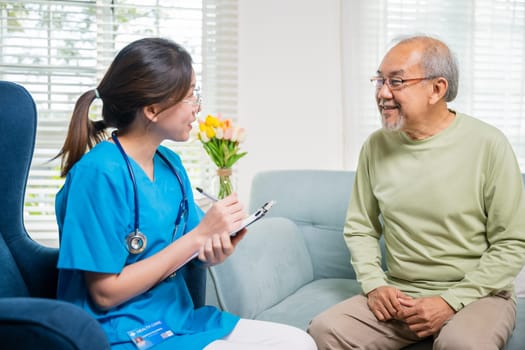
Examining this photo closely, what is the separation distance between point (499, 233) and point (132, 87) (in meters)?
1.11

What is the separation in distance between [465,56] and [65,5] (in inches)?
76.4

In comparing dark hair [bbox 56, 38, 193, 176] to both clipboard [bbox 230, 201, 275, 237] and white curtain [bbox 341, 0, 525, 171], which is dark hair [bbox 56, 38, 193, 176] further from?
white curtain [bbox 341, 0, 525, 171]

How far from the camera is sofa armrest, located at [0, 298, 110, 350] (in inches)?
38.7

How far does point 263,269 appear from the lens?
6.48ft

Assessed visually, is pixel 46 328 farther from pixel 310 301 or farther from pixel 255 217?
pixel 310 301

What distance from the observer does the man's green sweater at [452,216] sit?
1.70 m

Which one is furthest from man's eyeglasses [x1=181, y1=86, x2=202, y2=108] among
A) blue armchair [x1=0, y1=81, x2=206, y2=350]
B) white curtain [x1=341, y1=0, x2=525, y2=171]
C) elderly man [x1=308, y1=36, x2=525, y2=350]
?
white curtain [x1=341, y1=0, x2=525, y2=171]

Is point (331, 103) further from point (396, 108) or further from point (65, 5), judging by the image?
point (65, 5)

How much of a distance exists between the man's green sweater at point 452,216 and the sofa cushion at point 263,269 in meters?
0.31

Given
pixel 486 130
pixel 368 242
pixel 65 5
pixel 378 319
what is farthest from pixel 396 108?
pixel 65 5

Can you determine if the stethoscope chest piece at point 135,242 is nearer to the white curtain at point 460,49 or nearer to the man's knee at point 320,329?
the man's knee at point 320,329

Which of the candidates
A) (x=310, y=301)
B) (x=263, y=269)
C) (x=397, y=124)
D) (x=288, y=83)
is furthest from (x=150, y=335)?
(x=288, y=83)

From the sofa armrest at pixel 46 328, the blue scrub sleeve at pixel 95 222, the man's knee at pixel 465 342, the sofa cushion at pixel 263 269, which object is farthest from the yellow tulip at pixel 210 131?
the sofa armrest at pixel 46 328

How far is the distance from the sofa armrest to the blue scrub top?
181 millimetres
